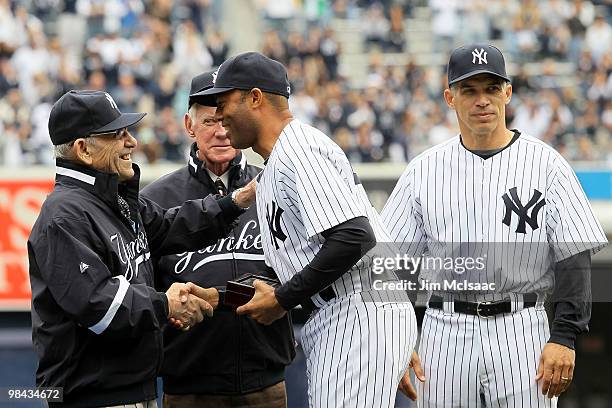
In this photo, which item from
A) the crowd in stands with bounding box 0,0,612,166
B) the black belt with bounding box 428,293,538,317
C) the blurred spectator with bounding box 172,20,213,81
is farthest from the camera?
the blurred spectator with bounding box 172,20,213,81

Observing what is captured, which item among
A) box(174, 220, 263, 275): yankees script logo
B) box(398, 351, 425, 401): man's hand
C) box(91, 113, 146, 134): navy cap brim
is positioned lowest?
box(398, 351, 425, 401): man's hand

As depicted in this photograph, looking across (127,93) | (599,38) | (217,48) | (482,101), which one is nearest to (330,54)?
(217,48)

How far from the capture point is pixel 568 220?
3.46 m

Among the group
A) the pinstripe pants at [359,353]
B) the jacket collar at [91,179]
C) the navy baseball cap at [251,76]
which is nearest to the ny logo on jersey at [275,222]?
the pinstripe pants at [359,353]

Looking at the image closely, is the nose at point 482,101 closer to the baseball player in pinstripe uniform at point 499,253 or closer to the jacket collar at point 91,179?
the baseball player in pinstripe uniform at point 499,253

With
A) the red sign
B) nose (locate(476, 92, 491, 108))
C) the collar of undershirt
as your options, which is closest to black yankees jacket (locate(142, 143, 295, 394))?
the collar of undershirt

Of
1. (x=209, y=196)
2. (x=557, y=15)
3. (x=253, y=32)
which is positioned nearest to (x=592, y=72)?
(x=557, y=15)

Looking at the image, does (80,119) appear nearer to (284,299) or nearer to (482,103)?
(284,299)

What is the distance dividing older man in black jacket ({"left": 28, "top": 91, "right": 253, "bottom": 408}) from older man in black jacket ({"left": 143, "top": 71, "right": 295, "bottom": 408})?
0.39 metres

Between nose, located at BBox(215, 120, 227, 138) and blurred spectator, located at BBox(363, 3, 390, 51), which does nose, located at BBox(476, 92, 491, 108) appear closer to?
nose, located at BBox(215, 120, 227, 138)

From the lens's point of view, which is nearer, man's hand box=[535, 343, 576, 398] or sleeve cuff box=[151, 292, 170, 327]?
sleeve cuff box=[151, 292, 170, 327]

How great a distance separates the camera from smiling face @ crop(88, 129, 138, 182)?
3.33 m

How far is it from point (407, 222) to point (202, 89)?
0.90 metres

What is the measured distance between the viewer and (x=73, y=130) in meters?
3.29
